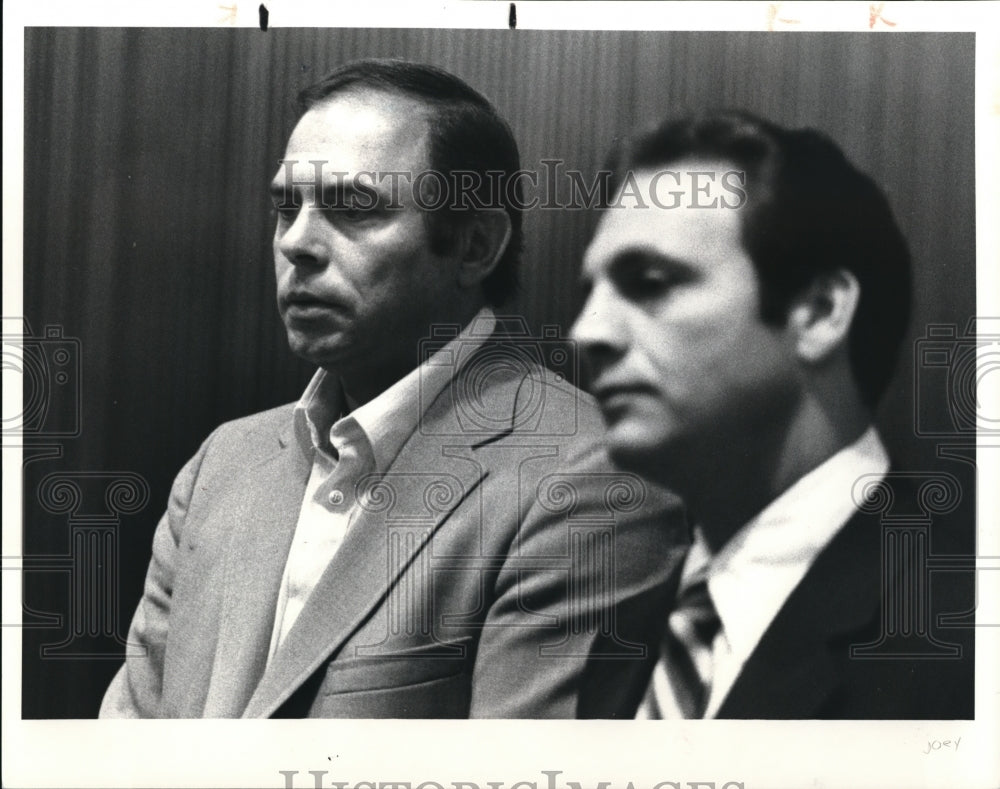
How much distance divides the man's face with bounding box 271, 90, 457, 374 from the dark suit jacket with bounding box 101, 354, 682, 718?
26 centimetres

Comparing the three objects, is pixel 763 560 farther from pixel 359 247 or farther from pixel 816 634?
pixel 359 247

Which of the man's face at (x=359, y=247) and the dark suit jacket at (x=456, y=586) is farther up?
the man's face at (x=359, y=247)

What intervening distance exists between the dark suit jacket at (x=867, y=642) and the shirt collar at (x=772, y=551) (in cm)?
3

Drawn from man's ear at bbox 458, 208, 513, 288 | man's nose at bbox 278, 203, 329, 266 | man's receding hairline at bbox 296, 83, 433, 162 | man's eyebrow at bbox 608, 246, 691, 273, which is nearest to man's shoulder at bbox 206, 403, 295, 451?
man's nose at bbox 278, 203, 329, 266

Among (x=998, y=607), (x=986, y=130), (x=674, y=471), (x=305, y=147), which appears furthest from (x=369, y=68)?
(x=998, y=607)

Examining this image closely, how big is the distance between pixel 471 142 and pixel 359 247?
1.45 ft

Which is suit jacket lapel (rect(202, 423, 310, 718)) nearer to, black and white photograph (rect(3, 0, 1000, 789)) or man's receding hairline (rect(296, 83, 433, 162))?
black and white photograph (rect(3, 0, 1000, 789))

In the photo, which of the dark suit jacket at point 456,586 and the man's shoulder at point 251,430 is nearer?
the dark suit jacket at point 456,586

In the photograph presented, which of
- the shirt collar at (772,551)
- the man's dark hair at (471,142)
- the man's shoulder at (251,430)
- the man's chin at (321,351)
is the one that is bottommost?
the shirt collar at (772,551)

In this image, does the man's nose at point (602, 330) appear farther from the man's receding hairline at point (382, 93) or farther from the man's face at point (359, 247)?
the man's receding hairline at point (382, 93)

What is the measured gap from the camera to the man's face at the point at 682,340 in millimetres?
3072

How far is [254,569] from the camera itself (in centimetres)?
310

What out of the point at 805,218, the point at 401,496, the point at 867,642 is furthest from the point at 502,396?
the point at 867,642

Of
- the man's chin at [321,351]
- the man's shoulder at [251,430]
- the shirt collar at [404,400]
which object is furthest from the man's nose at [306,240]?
the man's shoulder at [251,430]
